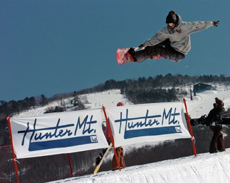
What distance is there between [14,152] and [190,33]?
451 cm

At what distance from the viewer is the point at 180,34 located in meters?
7.49

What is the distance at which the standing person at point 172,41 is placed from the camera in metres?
7.26

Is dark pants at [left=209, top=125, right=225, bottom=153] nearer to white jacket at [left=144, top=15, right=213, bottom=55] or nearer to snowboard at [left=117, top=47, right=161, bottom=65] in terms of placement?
white jacket at [left=144, top=15, right=213, bottom=55]

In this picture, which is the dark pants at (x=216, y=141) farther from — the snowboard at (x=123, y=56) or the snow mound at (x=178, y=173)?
the snowboard at (x=123, y=56)

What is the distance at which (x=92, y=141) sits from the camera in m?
6.76

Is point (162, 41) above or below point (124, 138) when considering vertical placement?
above

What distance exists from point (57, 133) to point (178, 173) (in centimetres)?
245

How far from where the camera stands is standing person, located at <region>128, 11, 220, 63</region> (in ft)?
23.8

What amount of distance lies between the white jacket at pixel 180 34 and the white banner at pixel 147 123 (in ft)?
4.47

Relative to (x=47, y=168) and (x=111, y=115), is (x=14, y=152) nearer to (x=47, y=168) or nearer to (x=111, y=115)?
(x=111, y=115)

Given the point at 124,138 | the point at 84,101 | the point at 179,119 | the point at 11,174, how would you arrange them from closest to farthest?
the point at 124,138 → the point at 179,119 → the point at 11,174 → the point at 84,101

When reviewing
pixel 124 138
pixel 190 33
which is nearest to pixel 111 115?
pixel 124 138

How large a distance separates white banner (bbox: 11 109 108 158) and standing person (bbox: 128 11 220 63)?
216cm

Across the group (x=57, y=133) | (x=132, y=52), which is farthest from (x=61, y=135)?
(x=132, y=52)
